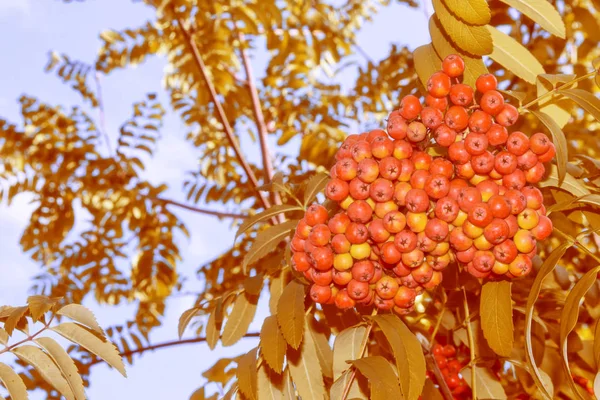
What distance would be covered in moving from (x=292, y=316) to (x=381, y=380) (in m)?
0.23

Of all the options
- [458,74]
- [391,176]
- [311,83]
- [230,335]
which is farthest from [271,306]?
[311,83]

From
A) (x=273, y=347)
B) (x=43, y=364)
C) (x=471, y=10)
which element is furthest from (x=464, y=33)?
(x=43, y=364)

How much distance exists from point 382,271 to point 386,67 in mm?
2747

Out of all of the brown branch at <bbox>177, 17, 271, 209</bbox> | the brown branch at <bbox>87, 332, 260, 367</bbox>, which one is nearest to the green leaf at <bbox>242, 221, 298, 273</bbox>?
the brown branch at <bbox>87, 332, 260, 367</bbox>

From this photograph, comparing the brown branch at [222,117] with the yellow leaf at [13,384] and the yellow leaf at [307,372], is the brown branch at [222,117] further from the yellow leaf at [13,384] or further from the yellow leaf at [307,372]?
the yellow leaf at [13,384]

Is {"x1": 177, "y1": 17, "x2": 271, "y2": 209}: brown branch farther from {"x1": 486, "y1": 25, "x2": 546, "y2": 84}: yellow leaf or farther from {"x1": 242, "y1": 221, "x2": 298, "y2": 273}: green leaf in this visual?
{"x1": 486, "y1": 25, "x2": 546, "y2": 84}: yellow leaf

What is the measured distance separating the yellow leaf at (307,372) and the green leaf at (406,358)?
252 mm

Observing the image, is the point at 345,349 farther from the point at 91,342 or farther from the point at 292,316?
the point at 91,342

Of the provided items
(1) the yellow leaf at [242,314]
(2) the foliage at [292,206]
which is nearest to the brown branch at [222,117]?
(2) the foliage at [292,206]

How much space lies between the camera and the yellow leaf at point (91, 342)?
1.32 m

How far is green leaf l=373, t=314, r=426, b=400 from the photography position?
1.14 metres

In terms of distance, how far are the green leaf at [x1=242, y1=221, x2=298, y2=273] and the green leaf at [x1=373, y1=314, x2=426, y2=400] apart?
1.31ft

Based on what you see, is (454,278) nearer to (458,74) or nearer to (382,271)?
(382,271)

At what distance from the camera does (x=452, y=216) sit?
1.20m
